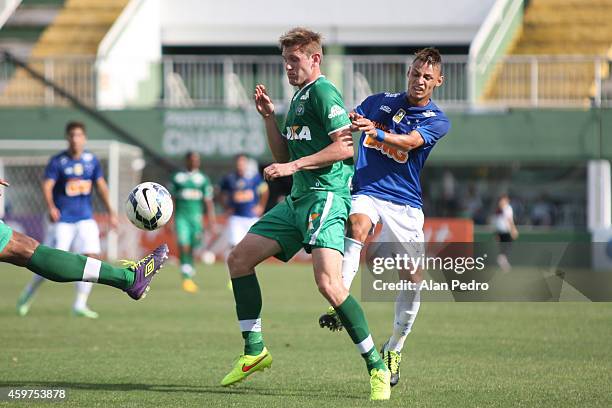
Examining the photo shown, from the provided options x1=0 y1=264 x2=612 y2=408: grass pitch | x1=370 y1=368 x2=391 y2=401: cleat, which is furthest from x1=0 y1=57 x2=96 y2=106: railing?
x1=370 y1=368 x2=391 y2=401: cleat

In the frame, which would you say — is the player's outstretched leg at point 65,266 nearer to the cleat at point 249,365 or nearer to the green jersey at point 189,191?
the cleat at point 249,365

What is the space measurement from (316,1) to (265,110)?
84.5 ft

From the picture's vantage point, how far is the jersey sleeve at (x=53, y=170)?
1415 cm

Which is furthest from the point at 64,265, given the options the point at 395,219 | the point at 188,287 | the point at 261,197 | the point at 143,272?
the point at 261,197

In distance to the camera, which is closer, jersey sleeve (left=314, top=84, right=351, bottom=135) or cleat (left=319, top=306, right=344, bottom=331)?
jersey sleeve (left=314, top=84, right=351, bottom=135)

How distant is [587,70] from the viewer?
89.9 ft

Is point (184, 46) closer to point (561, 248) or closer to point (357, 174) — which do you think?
point (561, 248)

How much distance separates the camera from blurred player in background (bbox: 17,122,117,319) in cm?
1412

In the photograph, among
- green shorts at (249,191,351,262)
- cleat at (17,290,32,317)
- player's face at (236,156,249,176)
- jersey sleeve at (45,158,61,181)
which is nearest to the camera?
green shorts at (249,191,351,262)

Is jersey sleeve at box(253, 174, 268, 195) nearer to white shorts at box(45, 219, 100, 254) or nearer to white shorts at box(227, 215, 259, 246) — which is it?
white shorts at box(227, 215, 259, 246)

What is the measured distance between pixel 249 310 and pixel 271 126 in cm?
138

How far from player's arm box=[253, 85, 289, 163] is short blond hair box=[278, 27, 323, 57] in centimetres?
48

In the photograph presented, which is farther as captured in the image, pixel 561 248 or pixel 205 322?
pixel 561 248

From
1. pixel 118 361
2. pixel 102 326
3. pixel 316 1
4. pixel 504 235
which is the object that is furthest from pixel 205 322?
pixel 316 1
